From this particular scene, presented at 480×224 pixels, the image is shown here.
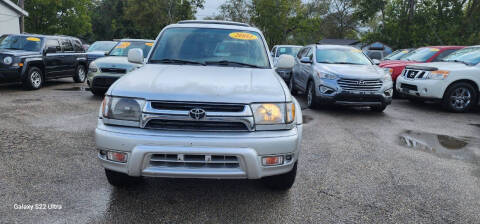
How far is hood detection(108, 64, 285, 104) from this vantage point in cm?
282

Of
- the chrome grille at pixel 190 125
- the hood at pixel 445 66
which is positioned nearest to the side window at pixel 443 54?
the hood at pixel 445 66

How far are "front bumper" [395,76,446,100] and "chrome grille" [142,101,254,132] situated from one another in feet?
23.9

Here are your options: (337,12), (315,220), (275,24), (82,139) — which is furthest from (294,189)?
(337,12)

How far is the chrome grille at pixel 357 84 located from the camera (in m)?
7.45

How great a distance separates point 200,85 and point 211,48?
4.01 feet

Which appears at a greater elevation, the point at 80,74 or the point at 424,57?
the point at 424,57

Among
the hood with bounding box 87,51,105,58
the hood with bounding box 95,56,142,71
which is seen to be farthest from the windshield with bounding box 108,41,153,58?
the hood with bounding box 87,51,105,58

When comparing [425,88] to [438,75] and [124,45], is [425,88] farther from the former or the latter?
[124,45]

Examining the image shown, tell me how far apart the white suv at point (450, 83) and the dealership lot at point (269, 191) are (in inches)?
102

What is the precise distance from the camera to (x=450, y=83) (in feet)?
27.6

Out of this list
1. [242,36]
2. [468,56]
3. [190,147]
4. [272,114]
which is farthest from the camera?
[468,56]

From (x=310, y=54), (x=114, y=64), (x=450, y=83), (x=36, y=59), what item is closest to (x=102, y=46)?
(x=36, y=59)

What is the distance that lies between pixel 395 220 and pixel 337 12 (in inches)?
2306

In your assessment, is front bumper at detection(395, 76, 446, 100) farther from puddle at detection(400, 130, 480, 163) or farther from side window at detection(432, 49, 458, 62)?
puddle at detection(400, 130, 480, 163)
